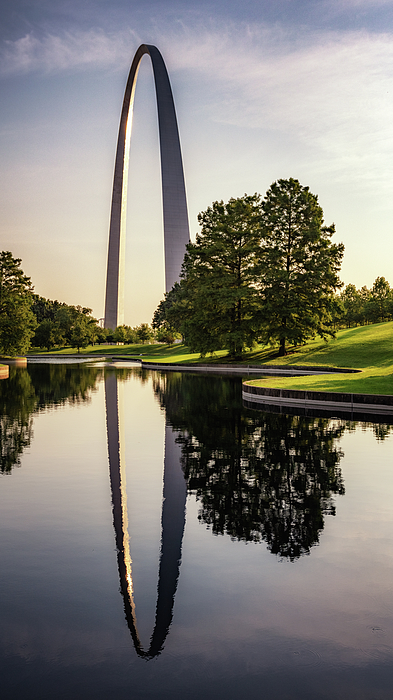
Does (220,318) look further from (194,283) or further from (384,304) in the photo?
(384,304)

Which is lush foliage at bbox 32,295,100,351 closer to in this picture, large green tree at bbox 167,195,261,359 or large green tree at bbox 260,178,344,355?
large green tree at bbox 167,195,261,359

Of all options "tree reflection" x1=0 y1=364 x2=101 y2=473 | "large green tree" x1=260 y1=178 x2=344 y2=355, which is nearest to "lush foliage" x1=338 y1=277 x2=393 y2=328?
"large green tree" x1=260 y1=178 x2=344 y2=355

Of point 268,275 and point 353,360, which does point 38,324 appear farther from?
point 353,360

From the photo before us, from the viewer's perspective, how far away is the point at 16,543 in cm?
632

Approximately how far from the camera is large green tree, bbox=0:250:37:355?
2136 inches

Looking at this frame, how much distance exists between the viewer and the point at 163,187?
227 ft

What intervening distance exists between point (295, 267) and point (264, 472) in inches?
1528

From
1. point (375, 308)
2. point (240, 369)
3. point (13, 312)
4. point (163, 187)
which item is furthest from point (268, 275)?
point (375, 308)

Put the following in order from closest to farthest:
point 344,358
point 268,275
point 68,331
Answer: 1. point 344,358
2. point 268,275
3. point 68,331

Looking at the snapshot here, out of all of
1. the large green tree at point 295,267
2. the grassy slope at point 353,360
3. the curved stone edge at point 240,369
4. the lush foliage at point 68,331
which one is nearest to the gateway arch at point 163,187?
the lush foliage at point 68,331

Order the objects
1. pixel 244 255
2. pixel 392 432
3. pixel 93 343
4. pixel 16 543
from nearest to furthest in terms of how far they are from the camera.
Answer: pixel 16 543 < pixel 392 432 < pixel 244 255 < pixel 93 343

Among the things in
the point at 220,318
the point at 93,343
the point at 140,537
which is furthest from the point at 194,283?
the point at 93,343

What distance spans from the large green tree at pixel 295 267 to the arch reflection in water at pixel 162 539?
33.7 metres

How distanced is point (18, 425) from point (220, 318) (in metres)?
33.1
